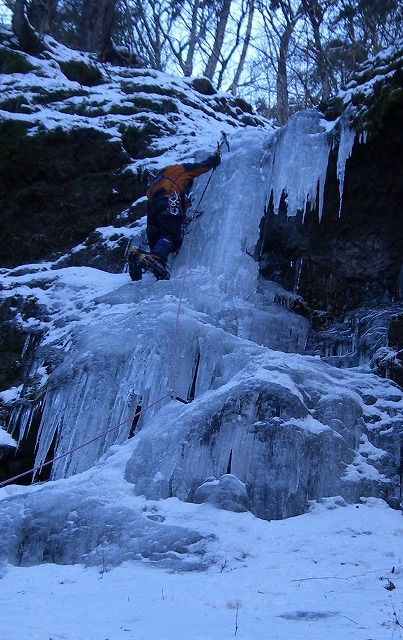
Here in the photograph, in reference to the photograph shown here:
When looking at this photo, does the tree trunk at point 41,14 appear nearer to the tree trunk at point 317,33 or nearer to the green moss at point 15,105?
the green moss at point 15,105

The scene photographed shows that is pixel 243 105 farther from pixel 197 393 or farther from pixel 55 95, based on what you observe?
pixel 197 393

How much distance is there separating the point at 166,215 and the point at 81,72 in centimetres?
512

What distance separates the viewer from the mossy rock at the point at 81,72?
12.5 metres

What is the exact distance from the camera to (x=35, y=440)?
7.73 metres

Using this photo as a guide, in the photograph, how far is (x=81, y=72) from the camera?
1250 cm

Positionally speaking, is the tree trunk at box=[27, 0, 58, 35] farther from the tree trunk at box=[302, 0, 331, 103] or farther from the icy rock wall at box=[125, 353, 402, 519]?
the icy rock wall at box=[125, 353, 402, 519]

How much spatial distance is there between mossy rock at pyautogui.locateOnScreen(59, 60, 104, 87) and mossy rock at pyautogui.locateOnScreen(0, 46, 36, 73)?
0.62 m

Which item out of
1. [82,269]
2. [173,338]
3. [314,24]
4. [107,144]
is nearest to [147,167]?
[107,144]

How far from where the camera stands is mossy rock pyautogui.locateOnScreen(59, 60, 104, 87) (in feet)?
40.9

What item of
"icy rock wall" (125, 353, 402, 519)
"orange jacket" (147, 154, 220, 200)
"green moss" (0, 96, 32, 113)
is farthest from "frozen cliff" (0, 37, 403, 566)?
"green moss" (0, 96, 32, 113)

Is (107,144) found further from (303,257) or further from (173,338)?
(173,338)

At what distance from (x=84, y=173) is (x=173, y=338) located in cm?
470

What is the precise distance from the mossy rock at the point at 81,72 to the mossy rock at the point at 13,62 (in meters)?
0.62

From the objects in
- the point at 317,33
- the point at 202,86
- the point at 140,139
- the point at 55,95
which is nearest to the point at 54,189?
the point at 140,139
